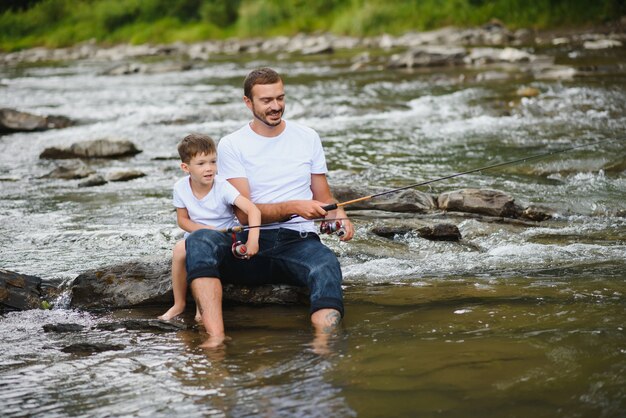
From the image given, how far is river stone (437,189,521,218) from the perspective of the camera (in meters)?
8.61

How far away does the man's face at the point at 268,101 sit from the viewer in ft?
19.0

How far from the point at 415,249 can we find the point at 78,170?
641 centimetres


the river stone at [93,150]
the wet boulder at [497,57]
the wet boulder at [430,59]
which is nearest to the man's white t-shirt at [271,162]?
the river stone at [93,150]

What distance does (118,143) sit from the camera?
46.8 ft

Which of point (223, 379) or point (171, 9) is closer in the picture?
point (223, 379)

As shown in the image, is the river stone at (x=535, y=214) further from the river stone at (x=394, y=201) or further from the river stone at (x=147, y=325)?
the river stone at (x=147, y=325)

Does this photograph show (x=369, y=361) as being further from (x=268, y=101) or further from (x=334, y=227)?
(x=268, y=101)

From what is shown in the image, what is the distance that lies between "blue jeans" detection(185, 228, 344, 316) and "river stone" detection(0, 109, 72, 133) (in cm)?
1235

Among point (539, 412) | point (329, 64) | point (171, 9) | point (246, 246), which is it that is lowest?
point (539, 412)

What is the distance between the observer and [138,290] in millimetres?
6254

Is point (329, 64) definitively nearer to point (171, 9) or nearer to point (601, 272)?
point (601, 272)

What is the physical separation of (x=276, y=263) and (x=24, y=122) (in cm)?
1268

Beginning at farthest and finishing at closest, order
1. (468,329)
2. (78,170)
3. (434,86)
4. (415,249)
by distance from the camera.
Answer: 1. (434,86)
2. (78,170)
3. (415,249)
4. (468,329)

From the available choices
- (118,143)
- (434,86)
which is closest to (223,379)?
(118,143)
